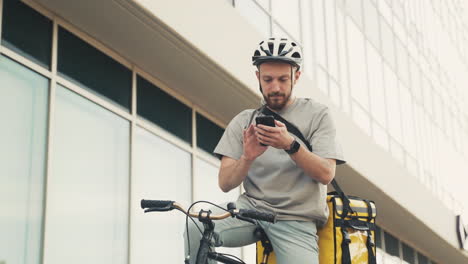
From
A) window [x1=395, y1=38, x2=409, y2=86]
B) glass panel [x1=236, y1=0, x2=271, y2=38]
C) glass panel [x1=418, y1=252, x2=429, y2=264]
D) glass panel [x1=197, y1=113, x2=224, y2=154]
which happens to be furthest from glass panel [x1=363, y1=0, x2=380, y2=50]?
glass panel [x1=197, y1=113, x2=224, y2=154]

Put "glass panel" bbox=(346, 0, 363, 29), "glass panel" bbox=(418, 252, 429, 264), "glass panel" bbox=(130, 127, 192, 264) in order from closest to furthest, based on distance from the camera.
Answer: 1. "glass panel" bbox=(130, 127, 192, 264)
2. "glass panel" bbox=(346, 0, 363, 29)
3. "glass panel" bbox=(418, 252, 429, 264)

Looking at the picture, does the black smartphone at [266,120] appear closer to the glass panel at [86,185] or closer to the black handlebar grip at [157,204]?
the black handlebar grip at [157,204]

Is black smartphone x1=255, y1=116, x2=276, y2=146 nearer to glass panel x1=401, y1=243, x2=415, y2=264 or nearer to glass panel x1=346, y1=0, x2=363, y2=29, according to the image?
glass panel x1=346, y1=0, x2=363, y2=29

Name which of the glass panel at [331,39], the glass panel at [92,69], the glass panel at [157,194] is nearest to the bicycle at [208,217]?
the glass panel at [92,69]

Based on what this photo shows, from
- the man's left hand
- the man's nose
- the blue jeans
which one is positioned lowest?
the blue jeans

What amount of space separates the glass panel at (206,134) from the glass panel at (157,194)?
31.4 inches

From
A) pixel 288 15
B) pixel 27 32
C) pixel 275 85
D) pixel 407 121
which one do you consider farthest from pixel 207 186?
pixel 407 121

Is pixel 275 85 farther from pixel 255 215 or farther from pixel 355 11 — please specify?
pixel 355 11

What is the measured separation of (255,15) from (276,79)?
28.5 feet

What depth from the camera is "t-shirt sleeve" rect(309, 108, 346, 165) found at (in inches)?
215

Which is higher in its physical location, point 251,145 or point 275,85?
point 275,85

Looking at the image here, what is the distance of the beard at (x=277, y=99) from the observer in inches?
218

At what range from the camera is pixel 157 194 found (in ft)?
36.8

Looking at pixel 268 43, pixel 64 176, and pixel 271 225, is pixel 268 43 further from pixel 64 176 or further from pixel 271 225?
pixel 64 176
